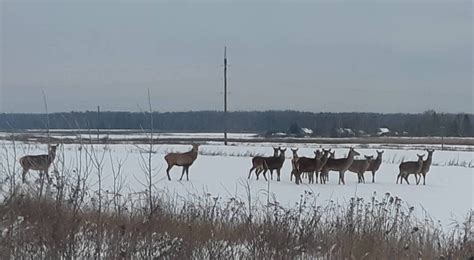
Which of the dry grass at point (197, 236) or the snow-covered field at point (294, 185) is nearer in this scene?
the dry grass at point (197, 236)

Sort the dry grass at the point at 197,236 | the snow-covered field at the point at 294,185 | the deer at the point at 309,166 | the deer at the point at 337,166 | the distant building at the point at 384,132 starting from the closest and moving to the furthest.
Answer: the dry grass at the point at 197,236 → the snow-covered field at the point at 294,185 → the deer at the point at 309,166 → the deer at the point at 337,166 → the distant building at the point at 384,132

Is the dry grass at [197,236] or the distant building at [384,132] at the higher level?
the dry grass at [197,236]

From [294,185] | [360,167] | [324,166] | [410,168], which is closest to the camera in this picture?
[294,185]

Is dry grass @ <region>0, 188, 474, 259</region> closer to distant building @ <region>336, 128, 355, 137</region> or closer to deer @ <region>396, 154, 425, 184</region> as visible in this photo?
deer @ <region>396, 154, 425, 184</region>

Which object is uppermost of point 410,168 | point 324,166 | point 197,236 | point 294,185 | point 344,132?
point 197,236

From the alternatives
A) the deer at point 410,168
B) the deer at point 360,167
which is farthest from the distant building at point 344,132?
the deer at point 360,167

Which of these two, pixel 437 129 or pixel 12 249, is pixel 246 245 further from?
pixel 437 129

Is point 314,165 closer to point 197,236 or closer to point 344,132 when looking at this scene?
point 197,236

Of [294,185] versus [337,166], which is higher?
[337,166]

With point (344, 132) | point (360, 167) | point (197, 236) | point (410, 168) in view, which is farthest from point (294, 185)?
point (344, 132)

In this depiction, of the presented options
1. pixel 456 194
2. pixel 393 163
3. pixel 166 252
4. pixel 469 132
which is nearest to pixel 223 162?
pixel 393 163

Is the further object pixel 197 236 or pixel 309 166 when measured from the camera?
pixel 309 166

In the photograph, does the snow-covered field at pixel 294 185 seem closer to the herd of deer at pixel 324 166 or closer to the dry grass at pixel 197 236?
the herd of deer at pixel 324 166

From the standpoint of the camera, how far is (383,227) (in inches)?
383
